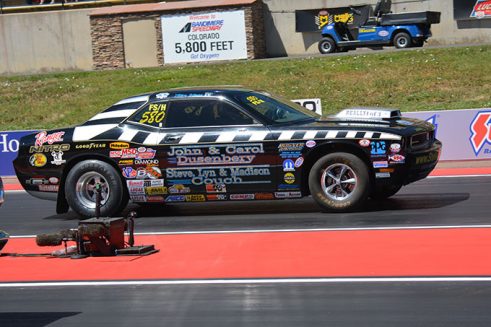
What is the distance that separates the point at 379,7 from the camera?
30906 mm

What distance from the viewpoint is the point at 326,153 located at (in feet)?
36.2

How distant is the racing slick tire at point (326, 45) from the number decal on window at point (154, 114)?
20953mm

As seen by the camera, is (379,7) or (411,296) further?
(379,7)

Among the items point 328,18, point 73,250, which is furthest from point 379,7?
point 73,250

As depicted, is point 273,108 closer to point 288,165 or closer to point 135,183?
point 288,165

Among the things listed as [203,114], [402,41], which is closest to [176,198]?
[203,114]

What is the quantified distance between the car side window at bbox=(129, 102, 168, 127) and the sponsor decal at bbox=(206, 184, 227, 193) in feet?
3.38

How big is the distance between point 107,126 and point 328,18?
2235 cm

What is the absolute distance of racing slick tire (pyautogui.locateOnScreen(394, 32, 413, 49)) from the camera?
100 feet

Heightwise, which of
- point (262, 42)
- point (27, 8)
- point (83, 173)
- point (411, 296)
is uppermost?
point (27, 8)

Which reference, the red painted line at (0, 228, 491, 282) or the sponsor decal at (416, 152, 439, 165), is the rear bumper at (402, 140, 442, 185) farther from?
the red painted line at (0, 228, 491, 282)

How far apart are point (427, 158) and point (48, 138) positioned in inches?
190

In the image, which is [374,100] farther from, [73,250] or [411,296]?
[411,296]

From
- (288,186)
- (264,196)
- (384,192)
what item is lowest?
(384,192)
